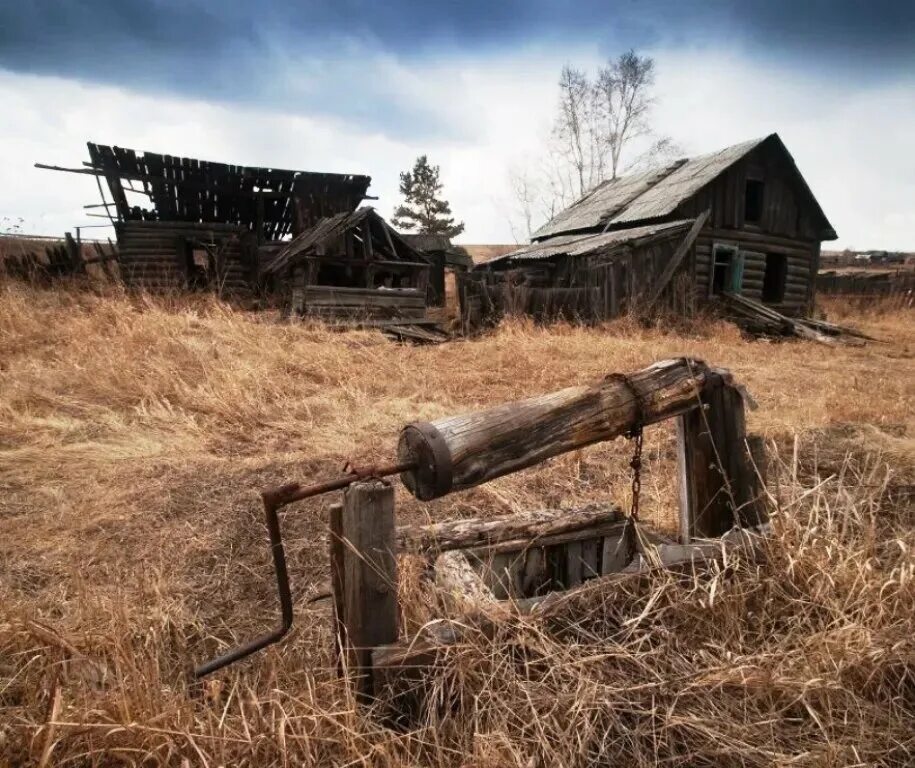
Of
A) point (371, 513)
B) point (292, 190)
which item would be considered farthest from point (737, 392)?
point (292, 190)

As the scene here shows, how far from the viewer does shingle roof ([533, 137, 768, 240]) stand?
51.8ft

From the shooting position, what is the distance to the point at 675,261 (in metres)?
14.7

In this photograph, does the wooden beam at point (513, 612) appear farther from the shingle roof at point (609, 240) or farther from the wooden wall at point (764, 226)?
the wooden wall at point (764, 226)

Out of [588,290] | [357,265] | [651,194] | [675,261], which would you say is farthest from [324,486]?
[651,194]

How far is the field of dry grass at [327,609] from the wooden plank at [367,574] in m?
0.14

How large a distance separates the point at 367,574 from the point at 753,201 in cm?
2035

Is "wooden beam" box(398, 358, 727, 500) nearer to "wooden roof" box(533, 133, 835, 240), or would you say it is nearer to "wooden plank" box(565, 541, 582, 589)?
"wooden plank" box(565, 541, 582, 589)

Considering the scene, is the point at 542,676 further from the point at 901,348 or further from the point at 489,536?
the point at 901,348

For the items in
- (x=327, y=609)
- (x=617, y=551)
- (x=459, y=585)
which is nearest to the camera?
(x=459, y=585)

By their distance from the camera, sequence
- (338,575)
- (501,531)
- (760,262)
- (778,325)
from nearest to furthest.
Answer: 1. (338,575)
2. (501,531)
3. (778,325)
4. (760,262)

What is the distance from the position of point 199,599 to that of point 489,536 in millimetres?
1591

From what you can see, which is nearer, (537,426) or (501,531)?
(537,426)

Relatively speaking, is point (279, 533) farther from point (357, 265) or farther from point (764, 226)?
point (764, 226)

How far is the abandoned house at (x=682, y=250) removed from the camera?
1363 cm
